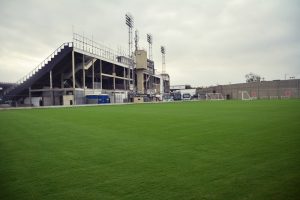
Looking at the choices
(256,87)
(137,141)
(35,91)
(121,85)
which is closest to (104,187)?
(137,141)

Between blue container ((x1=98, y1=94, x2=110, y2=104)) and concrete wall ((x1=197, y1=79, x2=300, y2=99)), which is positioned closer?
blue container ((x1=98, y1=94, x2=110, y2=104))

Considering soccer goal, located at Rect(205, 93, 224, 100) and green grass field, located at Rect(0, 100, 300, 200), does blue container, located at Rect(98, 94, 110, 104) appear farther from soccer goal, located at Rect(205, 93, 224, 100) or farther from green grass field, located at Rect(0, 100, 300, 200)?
soccer goal, located at Rect(205, 93, 224, 100)

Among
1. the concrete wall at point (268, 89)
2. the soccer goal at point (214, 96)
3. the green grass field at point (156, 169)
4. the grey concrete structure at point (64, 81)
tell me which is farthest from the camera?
the soccer goal at point (214, 96)

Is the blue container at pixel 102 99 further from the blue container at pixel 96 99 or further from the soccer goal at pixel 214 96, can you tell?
the soccer goal at pixel 214 96

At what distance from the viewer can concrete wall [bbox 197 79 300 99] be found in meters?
67.2

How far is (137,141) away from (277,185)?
15.8 feet

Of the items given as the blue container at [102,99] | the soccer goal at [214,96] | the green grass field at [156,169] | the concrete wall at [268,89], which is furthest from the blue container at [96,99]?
the soccer goal at [214,96]

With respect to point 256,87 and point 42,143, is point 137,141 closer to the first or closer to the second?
point 42,143

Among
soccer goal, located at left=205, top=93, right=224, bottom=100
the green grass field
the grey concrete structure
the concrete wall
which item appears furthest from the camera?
soccer goal, located at left=205, top=93, right=224, bottom=100

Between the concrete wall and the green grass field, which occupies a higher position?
the concrete wall

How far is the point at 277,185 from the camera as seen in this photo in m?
4.03

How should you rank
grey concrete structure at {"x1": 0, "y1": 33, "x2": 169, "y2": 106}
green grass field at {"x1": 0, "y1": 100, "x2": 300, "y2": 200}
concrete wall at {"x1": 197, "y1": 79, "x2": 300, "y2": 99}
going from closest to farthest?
green grass field at {"x1": 0, "y1": 100, "x2": 300, "y2": 200}, grey concrete structure at {"x1": 0, "y1": 33, "x2": 169, "y2": 106}, concrete wall at {"x1": 197, "y1": 79, "x2": 300, "y2": 99}

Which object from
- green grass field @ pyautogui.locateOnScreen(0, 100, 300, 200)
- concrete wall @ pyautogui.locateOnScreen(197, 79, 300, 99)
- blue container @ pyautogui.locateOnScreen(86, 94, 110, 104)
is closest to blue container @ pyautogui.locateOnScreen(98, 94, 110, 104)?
blue container @ pyautogui.locateOnScreen(86, 94, 110, 104)

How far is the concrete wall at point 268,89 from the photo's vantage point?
6725 cm
